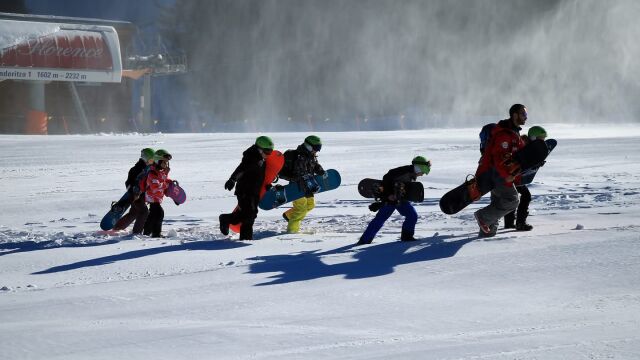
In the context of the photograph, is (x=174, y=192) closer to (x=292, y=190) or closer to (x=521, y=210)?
(x=292, y=190)

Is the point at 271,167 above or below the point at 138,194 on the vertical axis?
above

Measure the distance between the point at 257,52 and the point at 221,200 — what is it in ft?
145

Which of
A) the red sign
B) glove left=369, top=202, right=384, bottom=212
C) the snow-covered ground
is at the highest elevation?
the red sign

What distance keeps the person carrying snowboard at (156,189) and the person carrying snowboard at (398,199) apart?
2279 millimetres

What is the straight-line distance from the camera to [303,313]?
5602mm

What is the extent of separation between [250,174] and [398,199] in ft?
5.46

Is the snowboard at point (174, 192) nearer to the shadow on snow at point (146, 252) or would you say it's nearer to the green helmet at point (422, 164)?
the shadow on snow at point (146, 252)

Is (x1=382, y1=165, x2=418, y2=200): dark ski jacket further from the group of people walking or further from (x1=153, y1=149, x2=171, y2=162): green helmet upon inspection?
(x1=153, y1=149, x2=171, y2=162): green helmet

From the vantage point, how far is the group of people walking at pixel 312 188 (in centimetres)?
864

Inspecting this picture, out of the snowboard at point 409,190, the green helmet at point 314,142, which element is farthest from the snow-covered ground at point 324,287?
the green helmet at point 314,142

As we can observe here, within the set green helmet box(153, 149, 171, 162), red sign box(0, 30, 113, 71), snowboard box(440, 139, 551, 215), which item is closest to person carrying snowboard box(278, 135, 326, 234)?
green helmet box(153, 149, 171, 162)

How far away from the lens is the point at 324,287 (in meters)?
6.42

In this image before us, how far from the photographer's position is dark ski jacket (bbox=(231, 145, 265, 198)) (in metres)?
9.31

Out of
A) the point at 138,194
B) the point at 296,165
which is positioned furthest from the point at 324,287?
the point at 138,194
